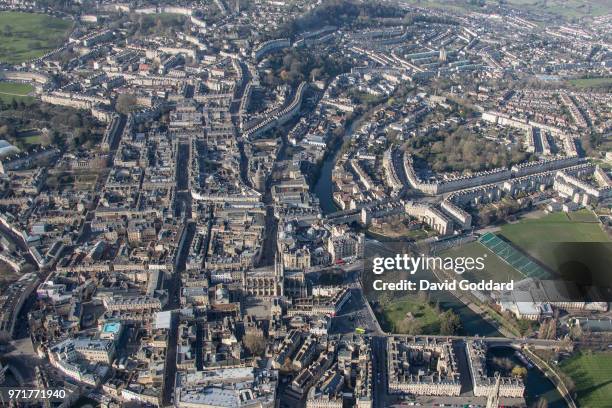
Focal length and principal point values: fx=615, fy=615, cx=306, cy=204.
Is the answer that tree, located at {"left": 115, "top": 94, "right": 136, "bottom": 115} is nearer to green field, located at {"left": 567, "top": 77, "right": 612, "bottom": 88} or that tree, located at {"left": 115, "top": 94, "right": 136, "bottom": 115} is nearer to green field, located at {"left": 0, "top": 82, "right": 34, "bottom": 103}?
green field, located at {"left": 0, "top": 82, "right": 34, "bottom": 103}

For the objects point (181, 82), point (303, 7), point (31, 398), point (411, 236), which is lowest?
point (31, 398)

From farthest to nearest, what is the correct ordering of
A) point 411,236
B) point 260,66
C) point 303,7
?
1. point 303,7
2. point 260,66
3. point 411,236

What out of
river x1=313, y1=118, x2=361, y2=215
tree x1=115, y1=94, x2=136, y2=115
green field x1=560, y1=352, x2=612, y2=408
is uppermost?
tree x1=115, y1=94, x2=136, y2=115

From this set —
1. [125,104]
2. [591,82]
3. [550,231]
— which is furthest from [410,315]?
[591,82]

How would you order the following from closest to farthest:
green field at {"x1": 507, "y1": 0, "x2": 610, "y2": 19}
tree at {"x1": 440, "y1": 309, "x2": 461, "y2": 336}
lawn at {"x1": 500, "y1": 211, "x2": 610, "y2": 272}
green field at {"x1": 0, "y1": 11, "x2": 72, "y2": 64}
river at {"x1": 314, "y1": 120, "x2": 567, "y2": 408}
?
river at {"x1": 314, "y1": 120, "x2": 567, "y2": 408} → tree at {"x1": 440, "y1": 309, "x2": 461, "y2": 336} → lawn at {"x1": 500, "y1": 211, "x2": 610, "y2": 272} → green field at {"x1": 0, "y1": 11, "x2": 72, "y2": 64} → green field at {"x1": 507, "y1": 0, "x2": 610, "y2": 19}

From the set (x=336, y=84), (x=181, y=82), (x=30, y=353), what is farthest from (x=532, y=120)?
(x=30, y=353)

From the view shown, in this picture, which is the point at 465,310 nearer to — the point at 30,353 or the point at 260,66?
the point at 30,353

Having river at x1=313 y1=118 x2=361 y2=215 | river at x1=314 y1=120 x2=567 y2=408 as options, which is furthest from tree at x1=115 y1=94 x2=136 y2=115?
river at x1=314 y1=120 x2=567 y2=408
